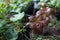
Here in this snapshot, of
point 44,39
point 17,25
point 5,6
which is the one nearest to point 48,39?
point 44,39

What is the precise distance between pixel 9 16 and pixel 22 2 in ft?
0.70

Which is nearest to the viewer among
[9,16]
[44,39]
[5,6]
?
[44,39]

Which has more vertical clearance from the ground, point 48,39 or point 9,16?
point 9,16

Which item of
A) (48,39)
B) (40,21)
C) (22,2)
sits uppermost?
(22,2)

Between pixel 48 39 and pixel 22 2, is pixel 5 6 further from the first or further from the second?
pixel 48 39

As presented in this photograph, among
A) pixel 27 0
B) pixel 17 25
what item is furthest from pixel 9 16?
pixel 27 0

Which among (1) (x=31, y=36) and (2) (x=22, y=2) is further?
(2) (x=22, y=2)

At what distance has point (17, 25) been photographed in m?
1.17

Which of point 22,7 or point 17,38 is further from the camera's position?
point 22,7

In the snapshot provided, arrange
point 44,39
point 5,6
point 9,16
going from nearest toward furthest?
point 44,39, point 9,16, point 5,6

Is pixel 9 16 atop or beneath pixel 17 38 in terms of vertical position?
atop

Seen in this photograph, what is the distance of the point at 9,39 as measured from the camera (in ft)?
3.59

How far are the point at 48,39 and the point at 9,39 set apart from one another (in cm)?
26

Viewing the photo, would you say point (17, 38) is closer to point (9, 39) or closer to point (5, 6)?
point (9, 39)
